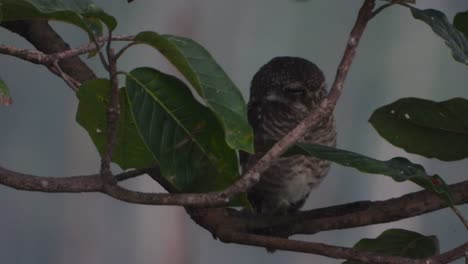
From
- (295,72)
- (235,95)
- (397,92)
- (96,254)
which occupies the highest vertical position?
(235,95)

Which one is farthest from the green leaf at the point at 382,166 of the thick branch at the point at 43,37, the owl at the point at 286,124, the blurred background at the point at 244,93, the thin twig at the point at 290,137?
the blurred background at the point at 244,93

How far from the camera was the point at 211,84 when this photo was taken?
3.67ft

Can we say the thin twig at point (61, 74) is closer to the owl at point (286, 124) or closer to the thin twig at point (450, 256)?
the thin twig at point (450, 256)

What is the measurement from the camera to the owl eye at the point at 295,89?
8.13 feet

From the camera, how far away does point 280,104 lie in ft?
8.27

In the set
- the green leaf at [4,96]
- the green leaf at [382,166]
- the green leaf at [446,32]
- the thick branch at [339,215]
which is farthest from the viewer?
the thick branch at [339,215]

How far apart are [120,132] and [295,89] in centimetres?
114

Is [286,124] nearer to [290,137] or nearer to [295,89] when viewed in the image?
[295,89]

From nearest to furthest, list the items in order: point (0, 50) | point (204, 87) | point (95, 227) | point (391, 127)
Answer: point (204, 87) < point (0, 50) < point (391, 127) < point (95, 227)

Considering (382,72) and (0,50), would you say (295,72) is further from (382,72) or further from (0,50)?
(0,50)

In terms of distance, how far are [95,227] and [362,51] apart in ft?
3.46

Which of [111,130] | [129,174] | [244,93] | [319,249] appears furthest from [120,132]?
[244,93]

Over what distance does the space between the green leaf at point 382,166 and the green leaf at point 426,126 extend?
34 centimetres

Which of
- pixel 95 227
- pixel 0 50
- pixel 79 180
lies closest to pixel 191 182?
pixel 79 180
